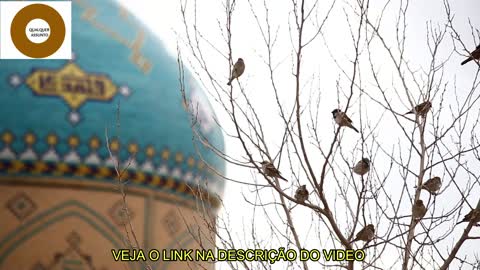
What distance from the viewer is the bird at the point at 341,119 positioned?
4.36 metres

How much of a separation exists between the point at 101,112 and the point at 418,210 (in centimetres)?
480

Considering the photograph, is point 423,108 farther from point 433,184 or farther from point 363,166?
point 363,166

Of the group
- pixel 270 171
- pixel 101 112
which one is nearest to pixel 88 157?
pixel 101 112

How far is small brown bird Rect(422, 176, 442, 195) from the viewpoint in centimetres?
496

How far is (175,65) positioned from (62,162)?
2128 millimetres

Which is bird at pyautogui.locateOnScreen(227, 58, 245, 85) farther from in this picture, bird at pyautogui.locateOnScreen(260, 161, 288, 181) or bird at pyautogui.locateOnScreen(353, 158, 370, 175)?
bird at pyautogui.locateOnScreen(353, 158, 370, 175)

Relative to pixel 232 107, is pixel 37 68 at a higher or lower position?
higher

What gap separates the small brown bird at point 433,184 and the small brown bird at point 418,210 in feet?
0.45

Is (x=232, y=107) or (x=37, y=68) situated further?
(x=37, y=68)

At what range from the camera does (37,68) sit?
877 cm

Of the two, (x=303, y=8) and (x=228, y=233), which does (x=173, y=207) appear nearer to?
(x=228, y=233)

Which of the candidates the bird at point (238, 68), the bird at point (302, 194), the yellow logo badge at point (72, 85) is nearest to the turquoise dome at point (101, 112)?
the yellow logo badge at point (72, 85)

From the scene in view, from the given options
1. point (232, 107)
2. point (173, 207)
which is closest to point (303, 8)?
point (232, 107)

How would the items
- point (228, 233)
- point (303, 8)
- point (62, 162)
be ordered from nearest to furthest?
point (303, 8), point (228, 233), point (62, 162)
